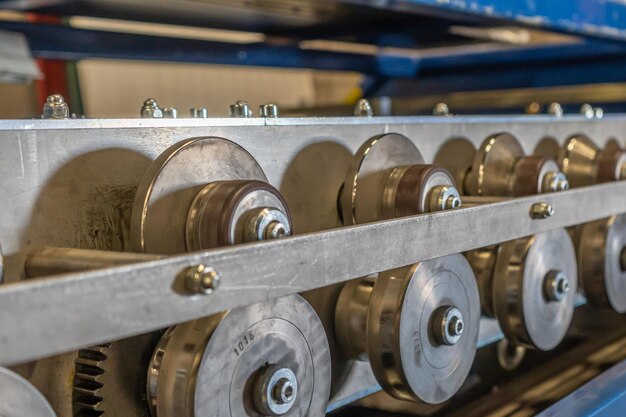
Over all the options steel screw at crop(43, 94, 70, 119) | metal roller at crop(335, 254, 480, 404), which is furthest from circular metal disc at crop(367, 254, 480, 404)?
steel screw at crop(43, 94, 70, 119)

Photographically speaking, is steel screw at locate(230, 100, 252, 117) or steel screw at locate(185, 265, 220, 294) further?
steel screw at locate(230, 100, 252, 117)

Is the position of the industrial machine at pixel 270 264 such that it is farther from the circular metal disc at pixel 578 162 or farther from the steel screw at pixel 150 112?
the circular metal disc at pixel 578 162

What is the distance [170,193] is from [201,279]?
0.20 metres

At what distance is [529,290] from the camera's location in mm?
1261

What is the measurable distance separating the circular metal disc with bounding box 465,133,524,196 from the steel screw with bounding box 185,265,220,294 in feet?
2.57

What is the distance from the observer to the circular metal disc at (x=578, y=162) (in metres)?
1.53

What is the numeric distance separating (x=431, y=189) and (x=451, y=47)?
2.10m

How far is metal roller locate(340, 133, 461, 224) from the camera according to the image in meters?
1.04

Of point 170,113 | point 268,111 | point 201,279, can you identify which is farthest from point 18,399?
point 268,111

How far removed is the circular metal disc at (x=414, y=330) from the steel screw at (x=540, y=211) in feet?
0.40

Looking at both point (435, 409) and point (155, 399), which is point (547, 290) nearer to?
point (435, 409)

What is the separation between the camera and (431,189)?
1.05 meters

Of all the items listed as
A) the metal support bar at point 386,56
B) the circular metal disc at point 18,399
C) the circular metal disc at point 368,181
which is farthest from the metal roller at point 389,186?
the metal support bar at point 386,56

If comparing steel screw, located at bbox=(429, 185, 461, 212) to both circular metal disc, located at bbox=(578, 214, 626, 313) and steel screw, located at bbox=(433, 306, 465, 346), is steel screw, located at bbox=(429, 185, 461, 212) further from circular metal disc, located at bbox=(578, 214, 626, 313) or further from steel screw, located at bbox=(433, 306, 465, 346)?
circular metal disc, located at bbox=(578, 214, 626, 313)
